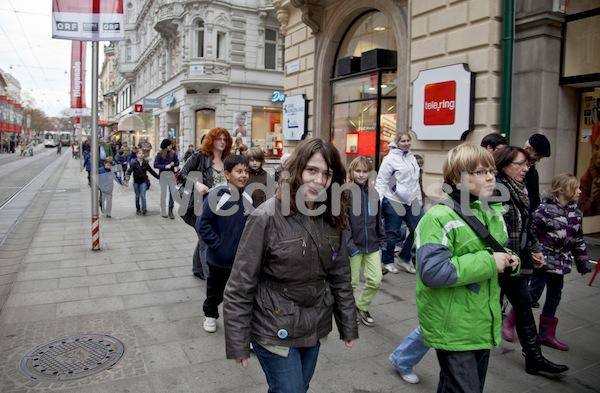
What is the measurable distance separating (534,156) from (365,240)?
6.27 ft

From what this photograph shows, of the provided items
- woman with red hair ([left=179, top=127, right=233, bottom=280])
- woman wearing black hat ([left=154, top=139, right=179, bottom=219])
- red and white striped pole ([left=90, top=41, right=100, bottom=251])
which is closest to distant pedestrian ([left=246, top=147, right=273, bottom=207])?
woman with red hair ([left=179, top=127, right=233, bottom=280])

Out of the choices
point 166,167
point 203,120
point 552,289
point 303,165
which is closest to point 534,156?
point 552,289

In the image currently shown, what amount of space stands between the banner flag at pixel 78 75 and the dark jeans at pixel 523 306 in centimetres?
1993

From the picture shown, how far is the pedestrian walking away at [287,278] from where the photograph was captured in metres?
2.23

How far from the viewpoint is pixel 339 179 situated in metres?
2.46

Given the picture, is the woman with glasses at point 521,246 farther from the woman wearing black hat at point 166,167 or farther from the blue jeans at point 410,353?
the woman wearing black hat at point 166,167

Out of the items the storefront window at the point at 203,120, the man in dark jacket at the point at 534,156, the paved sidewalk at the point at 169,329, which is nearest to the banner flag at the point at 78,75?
the storefront window at the point at 203,120

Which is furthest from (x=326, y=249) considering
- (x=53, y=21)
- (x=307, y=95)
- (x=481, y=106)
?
(x=307, y=95)

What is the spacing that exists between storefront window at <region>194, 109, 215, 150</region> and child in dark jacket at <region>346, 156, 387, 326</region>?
25.4 meters

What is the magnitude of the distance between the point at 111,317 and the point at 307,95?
9414mm

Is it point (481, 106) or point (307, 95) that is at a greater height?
point (307, 95)

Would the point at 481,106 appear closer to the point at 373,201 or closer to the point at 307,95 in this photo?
the point at 373,201

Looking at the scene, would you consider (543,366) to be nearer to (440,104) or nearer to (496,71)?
(496,71)

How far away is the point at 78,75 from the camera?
64.7ft
